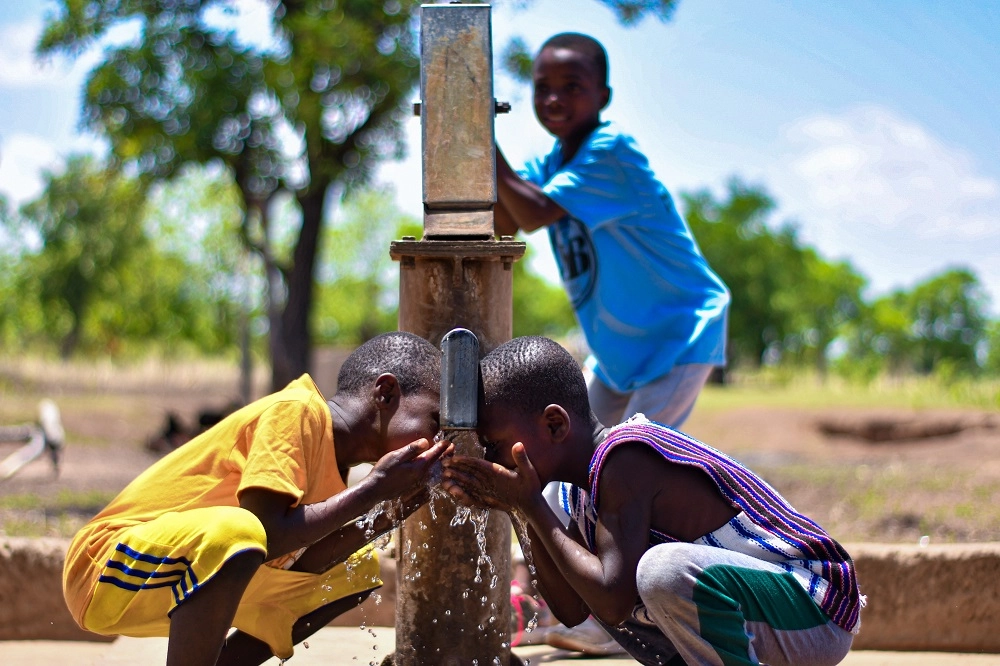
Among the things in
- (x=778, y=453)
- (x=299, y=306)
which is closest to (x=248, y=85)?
(x=299, y=306)

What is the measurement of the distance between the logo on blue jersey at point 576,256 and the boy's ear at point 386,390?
1068mm

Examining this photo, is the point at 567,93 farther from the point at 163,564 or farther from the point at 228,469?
the point at 163,564

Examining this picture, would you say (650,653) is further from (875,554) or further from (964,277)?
(964,277)

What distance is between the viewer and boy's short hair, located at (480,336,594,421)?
2.26 meters

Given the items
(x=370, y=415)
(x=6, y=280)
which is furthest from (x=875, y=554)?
(x=6, y=280)

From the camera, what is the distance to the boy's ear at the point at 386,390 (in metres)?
2.33

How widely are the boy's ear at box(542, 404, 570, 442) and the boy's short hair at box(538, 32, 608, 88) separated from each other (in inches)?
56.5

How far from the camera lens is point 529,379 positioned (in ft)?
7.43

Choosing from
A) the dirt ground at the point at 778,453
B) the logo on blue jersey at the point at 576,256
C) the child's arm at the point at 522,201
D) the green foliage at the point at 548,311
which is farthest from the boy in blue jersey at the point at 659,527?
the green foliage at the point at 548,311

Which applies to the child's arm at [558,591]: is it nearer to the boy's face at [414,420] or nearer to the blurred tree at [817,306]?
the boy's face at [414,420]

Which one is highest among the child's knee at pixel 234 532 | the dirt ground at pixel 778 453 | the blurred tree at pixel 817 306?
the child's knee at pixel 234 532

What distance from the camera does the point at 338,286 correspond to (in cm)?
3703

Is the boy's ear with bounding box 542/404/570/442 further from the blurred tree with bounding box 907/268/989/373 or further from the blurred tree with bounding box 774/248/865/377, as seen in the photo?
the blurred tree with bounding box 907/268/989/373

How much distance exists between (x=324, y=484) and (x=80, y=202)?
3066 cm
